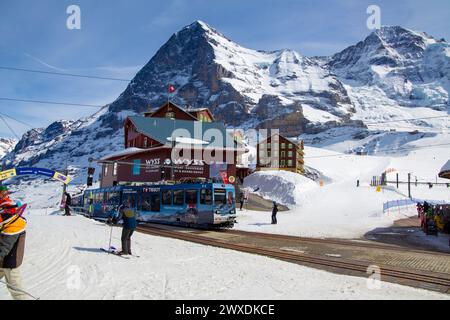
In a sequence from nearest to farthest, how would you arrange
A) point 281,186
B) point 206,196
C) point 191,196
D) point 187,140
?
point 206,196 < point 191,196 < point 281,186 < point 187,140

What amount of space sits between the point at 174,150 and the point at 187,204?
1730 centimetres

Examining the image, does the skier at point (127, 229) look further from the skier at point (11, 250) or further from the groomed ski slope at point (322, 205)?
the groomed ski slope at point (322, 205)

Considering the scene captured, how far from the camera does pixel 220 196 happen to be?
22844mm

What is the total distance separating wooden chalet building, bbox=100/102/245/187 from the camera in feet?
134

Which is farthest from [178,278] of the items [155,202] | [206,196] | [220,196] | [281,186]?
[281,186]

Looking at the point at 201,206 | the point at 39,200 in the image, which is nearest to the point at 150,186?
the point at 201,206

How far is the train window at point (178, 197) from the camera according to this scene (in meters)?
23.8

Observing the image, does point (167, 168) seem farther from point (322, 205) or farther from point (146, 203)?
point (322, 205)

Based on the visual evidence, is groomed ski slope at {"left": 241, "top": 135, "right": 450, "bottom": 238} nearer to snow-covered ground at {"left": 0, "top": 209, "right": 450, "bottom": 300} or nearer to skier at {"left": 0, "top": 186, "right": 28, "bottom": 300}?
snow-covered ground at {"left": 0, "top": 209, "right": 450, "bottom": 300}

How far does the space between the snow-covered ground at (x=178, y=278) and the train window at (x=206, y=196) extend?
10457 millimetres

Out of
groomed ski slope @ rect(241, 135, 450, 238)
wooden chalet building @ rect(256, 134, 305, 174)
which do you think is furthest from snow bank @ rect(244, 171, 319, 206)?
wooden chalet building @ rect(256, 134, 305, 174)

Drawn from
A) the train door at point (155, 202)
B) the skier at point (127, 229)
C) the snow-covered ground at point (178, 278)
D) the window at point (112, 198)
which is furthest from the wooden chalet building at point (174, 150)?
the snow-covered ground at point (178, 278)

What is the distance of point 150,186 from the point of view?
2645cm
